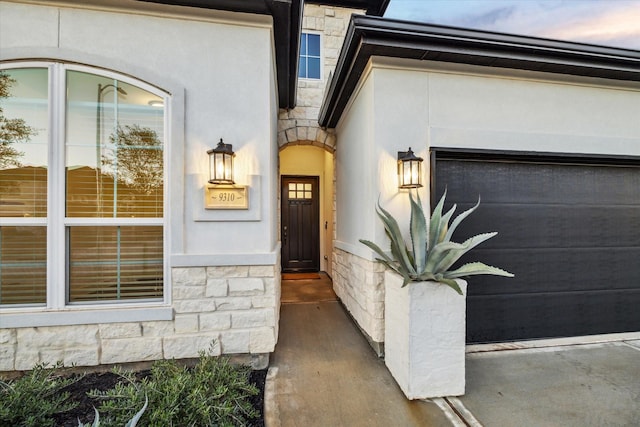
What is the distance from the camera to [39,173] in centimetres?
225

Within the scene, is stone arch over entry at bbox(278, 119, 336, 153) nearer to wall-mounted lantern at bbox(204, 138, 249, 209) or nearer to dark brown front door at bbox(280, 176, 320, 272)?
dark brown front door at bbox(280, 176, 320, 272)

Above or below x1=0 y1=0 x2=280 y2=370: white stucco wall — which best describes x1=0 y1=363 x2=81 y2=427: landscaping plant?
below

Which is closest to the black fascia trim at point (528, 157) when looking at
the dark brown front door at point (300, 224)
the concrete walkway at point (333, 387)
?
the concrete walkway at point (333, 387)

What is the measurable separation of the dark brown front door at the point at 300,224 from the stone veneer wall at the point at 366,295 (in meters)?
2.93

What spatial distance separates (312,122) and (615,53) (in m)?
3.83

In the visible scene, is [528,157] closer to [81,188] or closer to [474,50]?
[474,50]

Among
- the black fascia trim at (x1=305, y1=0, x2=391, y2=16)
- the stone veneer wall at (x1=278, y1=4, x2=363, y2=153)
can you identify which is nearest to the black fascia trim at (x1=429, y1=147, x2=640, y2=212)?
the stone veneer wall at (x1=278, y1=4, x2=363, y2=153)

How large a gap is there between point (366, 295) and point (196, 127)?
7.76 feet

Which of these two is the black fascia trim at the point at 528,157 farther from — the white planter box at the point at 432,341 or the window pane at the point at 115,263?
the window pane at the point at 115,263

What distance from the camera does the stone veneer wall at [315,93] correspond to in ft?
15.8

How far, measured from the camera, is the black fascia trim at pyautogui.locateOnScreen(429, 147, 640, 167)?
113 inches

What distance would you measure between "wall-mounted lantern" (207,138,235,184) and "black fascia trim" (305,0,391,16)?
460 cm

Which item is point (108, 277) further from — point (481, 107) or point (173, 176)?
point (481, 107)

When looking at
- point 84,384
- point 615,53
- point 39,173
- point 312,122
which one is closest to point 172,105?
point 39,173
